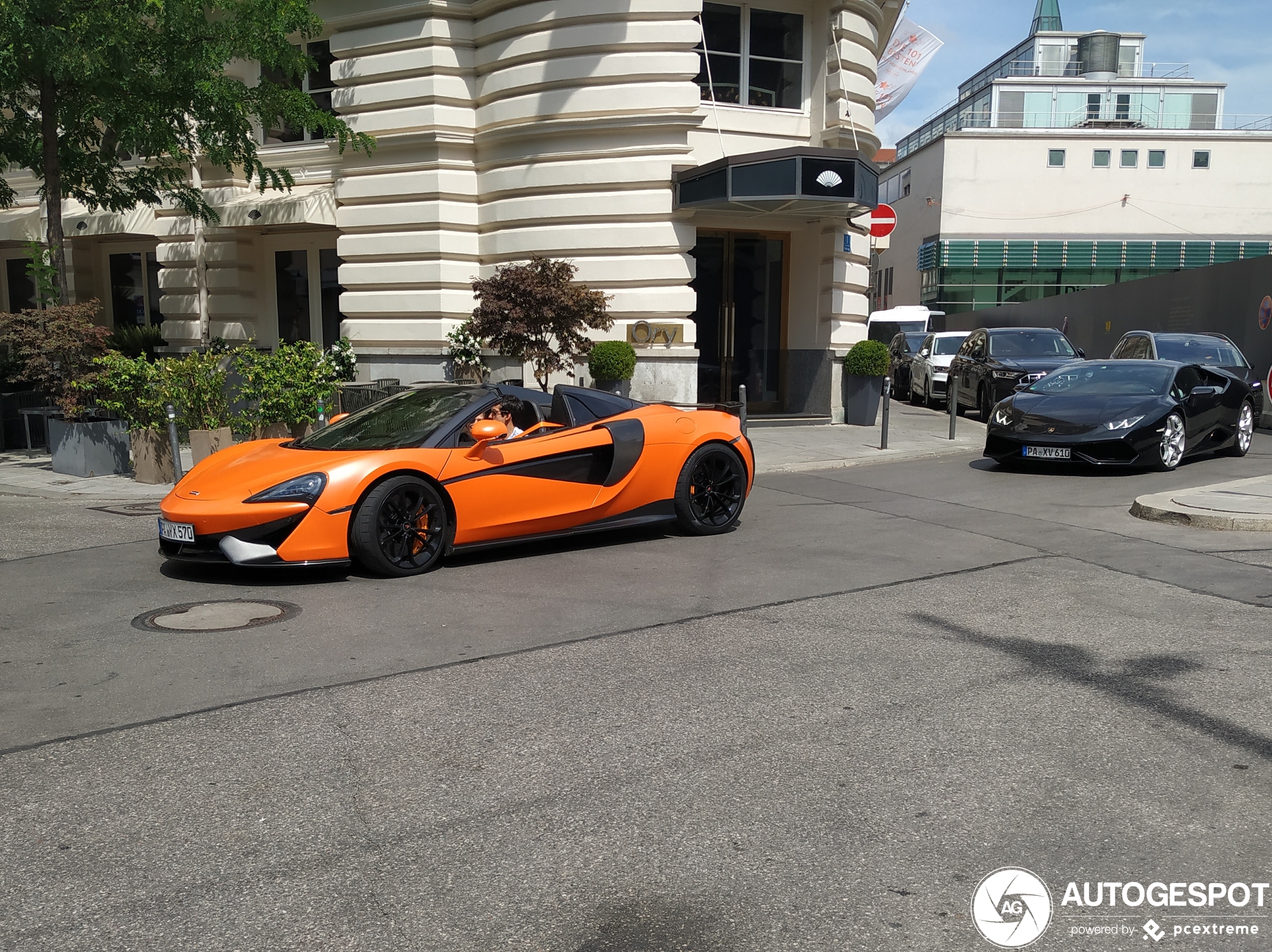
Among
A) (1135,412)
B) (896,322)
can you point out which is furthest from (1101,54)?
(1135,412)

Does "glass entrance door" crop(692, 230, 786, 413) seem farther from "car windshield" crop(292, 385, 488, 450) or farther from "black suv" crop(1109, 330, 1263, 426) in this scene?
"car windshield" crop(292, 385, 488, 450)

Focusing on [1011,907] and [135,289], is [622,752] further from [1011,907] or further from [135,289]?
[135,289]

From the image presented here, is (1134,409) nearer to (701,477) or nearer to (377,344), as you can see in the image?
(701,477)

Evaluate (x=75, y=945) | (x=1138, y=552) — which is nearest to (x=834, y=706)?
(x=75, y=945)

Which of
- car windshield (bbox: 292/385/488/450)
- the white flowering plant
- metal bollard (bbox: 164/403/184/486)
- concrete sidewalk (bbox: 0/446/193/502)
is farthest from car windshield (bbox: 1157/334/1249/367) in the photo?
concrete sidewalk (bbox: 0/446/193/502)

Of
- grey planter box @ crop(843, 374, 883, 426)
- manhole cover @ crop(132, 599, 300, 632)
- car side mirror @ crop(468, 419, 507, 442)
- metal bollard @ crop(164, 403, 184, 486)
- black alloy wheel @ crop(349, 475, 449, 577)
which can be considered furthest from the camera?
grey planter box @ crop(843, 374, 883, 426)

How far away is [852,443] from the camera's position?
17.5 meters

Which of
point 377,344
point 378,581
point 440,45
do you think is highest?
point 440,45

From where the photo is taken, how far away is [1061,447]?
1289 centimetres

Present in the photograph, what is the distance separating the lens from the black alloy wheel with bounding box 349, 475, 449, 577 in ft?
25.0

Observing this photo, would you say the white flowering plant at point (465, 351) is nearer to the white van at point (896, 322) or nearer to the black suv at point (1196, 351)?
the black suv at point (1196, 351)

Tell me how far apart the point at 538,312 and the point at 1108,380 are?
7772mm

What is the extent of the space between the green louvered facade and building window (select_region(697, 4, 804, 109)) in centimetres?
3695

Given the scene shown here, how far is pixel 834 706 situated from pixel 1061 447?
8.88m
